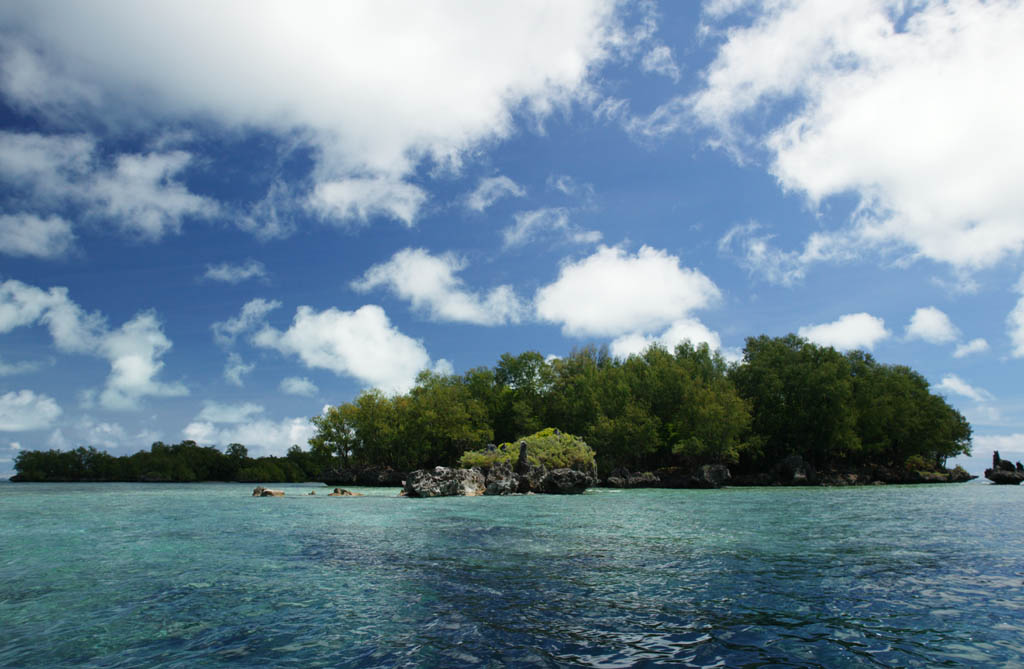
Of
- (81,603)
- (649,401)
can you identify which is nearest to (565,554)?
(81,603)

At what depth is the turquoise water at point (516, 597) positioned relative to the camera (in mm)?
7176

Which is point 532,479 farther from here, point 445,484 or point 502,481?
point 445,484

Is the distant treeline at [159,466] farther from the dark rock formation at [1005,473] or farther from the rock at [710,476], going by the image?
the dark rock formation at [1005,473]

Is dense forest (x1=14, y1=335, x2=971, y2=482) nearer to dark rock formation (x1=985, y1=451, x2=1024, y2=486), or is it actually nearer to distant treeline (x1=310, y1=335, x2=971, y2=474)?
distant treeline (x1=310, y1=335, x2=971, y2=474)

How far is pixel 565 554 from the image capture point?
1478 centimetres

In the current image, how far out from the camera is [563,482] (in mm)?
47469

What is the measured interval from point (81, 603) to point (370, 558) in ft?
20.3

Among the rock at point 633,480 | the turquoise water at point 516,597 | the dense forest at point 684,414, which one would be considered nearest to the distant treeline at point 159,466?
the dense forest at point 684,414

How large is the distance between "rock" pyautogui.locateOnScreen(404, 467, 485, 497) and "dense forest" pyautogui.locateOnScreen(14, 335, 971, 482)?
33.5 meters

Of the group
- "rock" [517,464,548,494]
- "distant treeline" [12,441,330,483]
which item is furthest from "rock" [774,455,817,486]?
"distant treeline" [12,441,330,483]

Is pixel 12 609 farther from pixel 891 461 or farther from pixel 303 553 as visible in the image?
pixel 891 461

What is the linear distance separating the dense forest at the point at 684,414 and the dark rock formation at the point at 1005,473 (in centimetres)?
801

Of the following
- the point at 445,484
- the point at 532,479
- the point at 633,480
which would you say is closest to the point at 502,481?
the point at 532,479

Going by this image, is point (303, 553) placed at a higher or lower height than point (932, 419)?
lower
